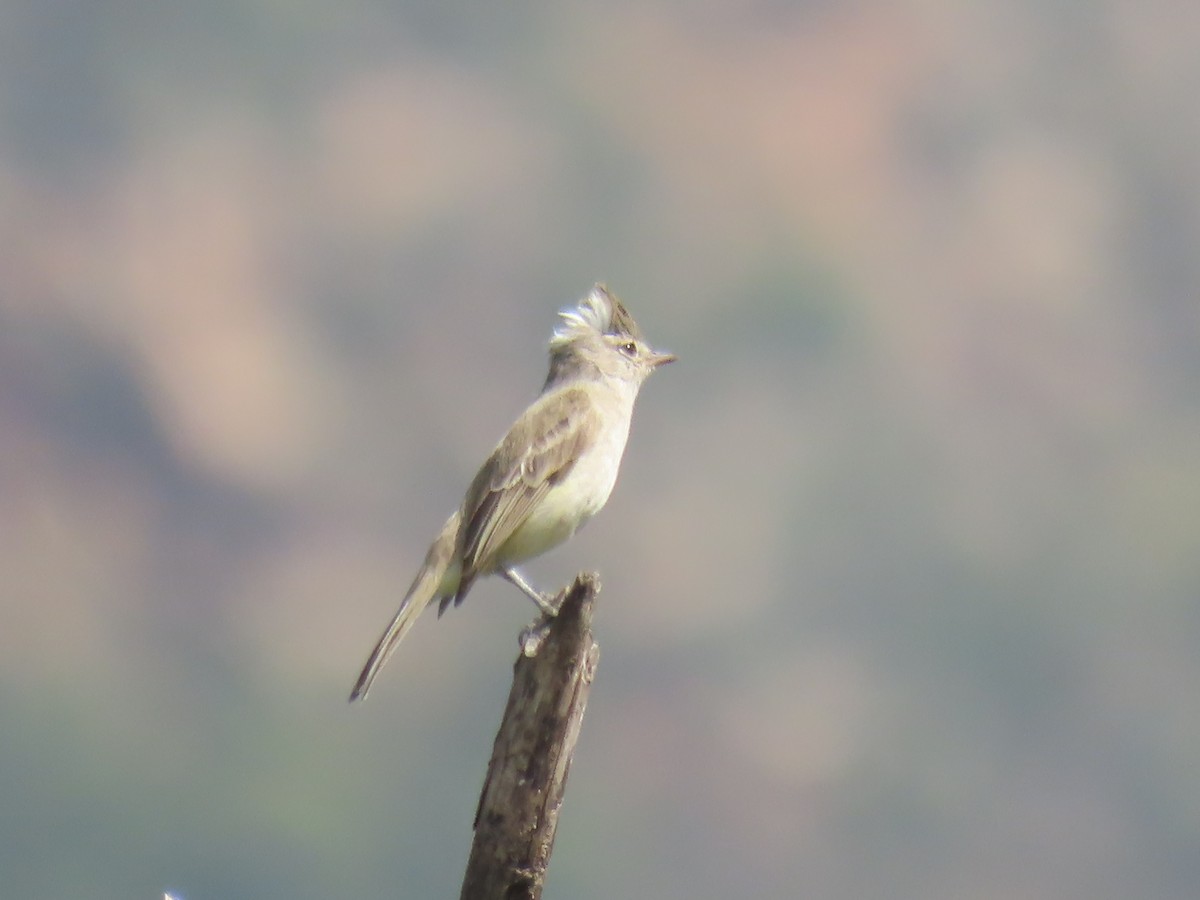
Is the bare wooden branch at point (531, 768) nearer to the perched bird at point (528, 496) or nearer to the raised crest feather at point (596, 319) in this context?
the perched bird at point (528, 496)

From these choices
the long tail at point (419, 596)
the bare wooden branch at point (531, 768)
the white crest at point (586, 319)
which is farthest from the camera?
the white crest at point (586, 319)

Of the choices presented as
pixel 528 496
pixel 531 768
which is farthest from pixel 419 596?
pixel 531 768

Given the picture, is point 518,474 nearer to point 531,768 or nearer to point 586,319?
point 586,319

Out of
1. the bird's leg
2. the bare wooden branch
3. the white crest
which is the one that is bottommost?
the bare wooden branch

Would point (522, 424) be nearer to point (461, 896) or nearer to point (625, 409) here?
point (625, 409)

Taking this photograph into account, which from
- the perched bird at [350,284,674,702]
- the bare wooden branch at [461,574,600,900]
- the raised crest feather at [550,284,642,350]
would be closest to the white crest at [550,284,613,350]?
the raised crest feather at [550,284,642,350]

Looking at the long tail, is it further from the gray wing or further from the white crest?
the white crest

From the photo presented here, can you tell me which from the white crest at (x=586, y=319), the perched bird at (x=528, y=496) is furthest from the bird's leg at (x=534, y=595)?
the white crest at (x=586, y=319)
